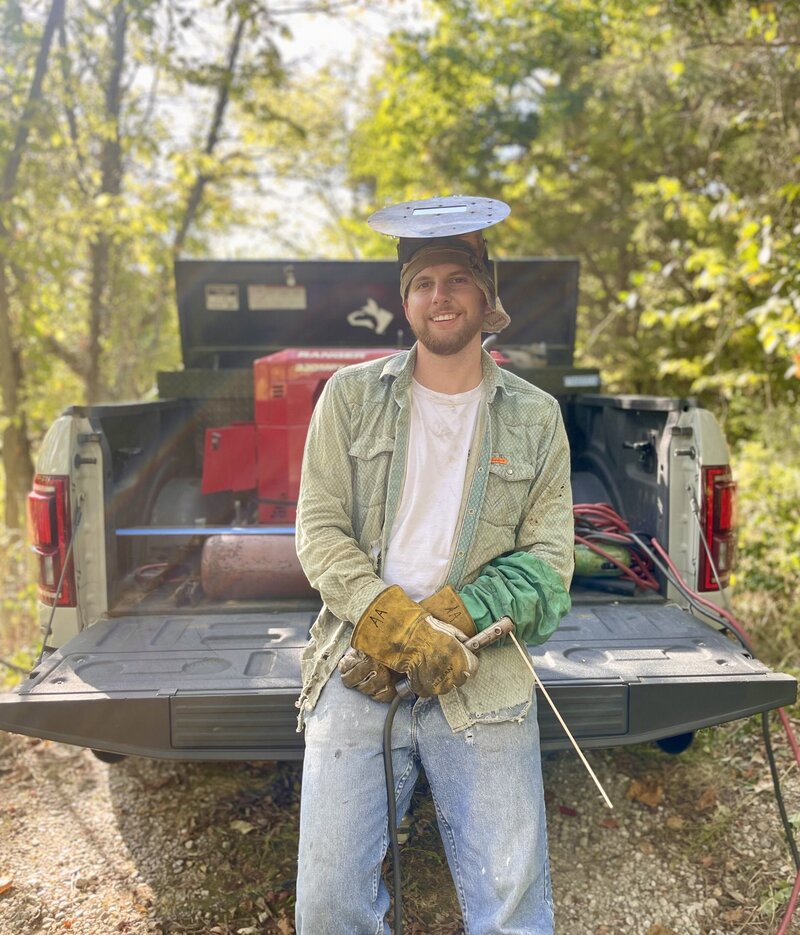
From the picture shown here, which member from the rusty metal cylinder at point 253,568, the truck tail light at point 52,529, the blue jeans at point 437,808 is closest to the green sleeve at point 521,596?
the blue jeans at point 437,808

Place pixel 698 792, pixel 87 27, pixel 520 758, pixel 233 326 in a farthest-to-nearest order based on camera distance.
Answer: pixel 87 27 < pixel 233 326 < pixel 698 792 < pixel 520 758

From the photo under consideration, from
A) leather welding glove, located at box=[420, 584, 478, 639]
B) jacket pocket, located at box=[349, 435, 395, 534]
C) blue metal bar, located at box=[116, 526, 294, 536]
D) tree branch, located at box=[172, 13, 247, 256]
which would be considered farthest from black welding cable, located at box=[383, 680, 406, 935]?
tree branch, located at box=[172, 13, 247, 256]

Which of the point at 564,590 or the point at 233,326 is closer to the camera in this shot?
the point at 564,590

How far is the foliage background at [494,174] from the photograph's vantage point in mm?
5652

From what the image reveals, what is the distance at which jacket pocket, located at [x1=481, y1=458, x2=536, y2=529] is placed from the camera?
2270 millimetres

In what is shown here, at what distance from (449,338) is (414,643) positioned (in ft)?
2.75

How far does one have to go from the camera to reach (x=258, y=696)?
2387 millimetres

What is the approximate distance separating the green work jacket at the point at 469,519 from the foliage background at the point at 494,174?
2.43 m

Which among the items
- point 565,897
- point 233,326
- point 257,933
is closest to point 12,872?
point 257,933

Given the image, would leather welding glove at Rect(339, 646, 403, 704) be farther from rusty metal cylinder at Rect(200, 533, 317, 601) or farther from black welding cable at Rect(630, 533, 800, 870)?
black welding cable at Rect(630, 533, 800, 870)

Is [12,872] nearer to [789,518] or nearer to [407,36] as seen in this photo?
[789,518]

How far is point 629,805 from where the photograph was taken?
3.27 metres

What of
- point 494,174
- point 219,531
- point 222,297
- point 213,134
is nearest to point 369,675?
point 219,531

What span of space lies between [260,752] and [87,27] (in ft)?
25.3
